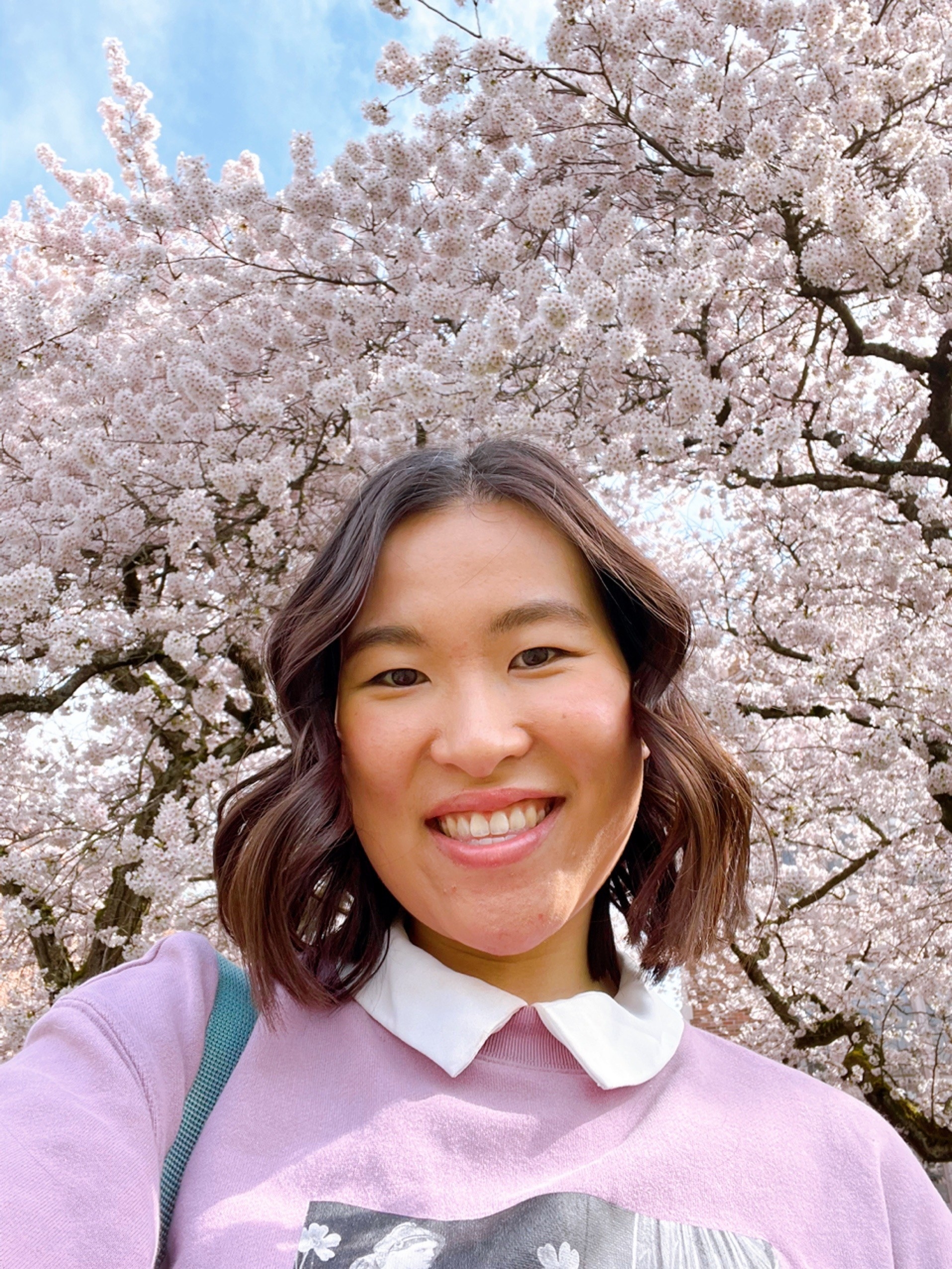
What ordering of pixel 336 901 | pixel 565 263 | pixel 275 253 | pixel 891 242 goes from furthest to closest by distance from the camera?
pixel 275 253 → pixel 565 263 → pixel 891 242 → pixel 336 901

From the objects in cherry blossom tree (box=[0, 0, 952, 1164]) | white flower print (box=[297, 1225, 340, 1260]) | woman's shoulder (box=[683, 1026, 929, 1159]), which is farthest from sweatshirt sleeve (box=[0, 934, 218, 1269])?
cherry blossom tree (box=[0, 0, 952, 1164])

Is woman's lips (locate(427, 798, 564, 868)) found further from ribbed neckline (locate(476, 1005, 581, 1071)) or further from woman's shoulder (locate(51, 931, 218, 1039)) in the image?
woman's shoulder (locate(51, 931, 218, 1039))

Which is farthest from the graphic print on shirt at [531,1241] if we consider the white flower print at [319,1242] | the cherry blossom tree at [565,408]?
the cherry blossom tree at [565,408]

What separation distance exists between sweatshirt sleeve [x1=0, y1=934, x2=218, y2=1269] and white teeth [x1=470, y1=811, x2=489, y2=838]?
0.39 m

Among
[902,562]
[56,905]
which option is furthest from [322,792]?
[56,905]

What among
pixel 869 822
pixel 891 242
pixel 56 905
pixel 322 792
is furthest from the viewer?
pixel 869 822

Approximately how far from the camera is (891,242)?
143 inches

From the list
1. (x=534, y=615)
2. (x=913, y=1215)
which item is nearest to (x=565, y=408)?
(x=534, y=615)

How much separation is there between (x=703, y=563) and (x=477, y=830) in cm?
654

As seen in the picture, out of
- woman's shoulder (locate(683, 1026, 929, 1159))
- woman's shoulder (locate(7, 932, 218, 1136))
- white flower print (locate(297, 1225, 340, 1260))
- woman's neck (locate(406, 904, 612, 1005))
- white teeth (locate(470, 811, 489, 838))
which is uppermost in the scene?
white teeth (locate(470, 811, 489, 838))

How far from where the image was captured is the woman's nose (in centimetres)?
115

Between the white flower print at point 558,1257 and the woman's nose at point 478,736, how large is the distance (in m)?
0.51

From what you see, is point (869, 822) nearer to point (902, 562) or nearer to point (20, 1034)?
point (902, 562)

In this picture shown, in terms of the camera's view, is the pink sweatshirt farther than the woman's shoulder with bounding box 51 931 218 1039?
No
